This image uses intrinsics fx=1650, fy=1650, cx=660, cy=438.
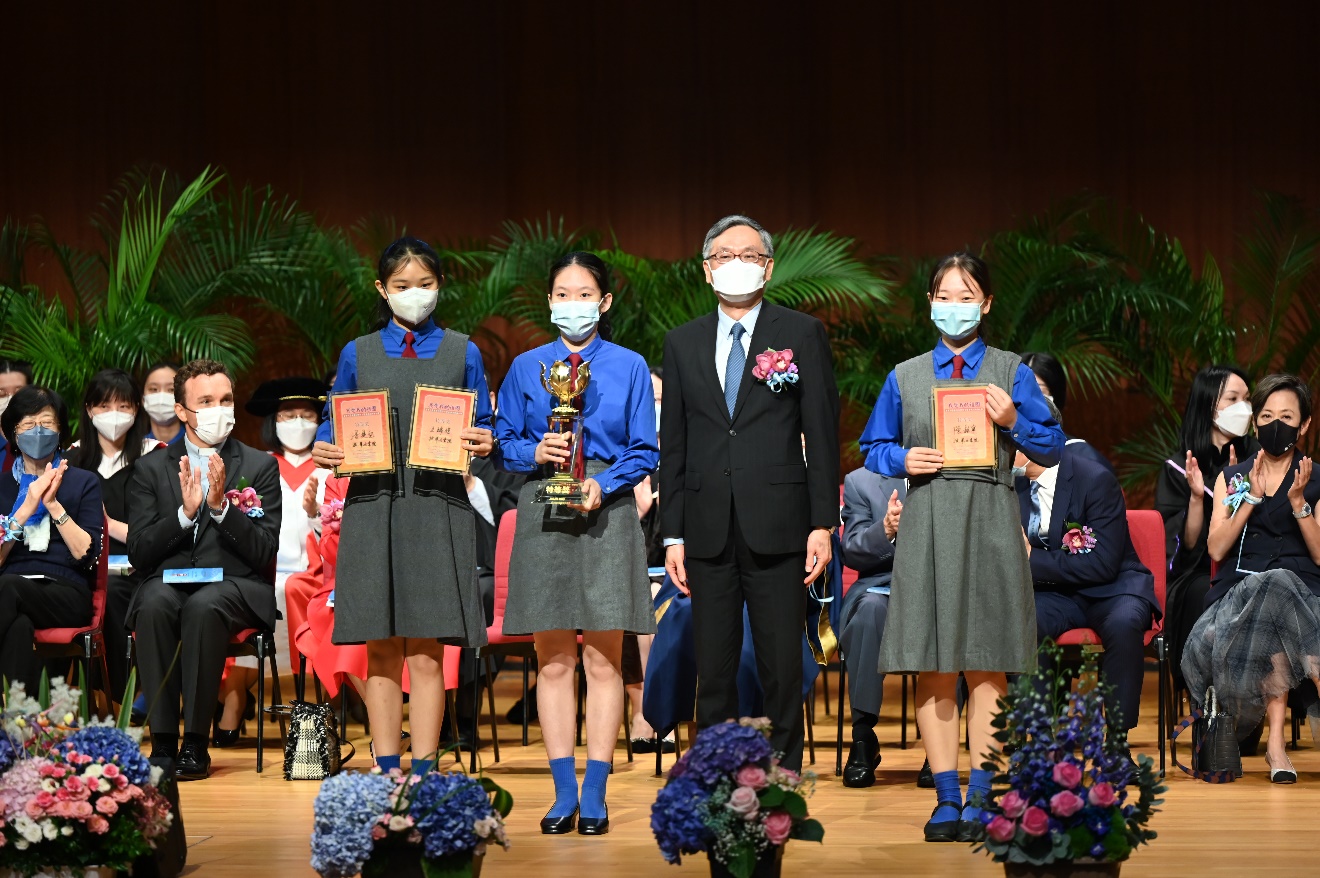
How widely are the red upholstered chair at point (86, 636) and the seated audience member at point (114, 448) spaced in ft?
1.52

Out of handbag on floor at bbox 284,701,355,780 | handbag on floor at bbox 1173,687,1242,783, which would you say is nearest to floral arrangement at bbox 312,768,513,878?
handbag on floor at bbox 284,701,355,780

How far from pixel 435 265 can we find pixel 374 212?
5210 mm

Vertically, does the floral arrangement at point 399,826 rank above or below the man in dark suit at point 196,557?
below

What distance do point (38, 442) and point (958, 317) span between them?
365 centimetres

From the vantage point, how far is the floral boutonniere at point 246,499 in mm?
6156

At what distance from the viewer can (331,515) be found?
6188 millimetres

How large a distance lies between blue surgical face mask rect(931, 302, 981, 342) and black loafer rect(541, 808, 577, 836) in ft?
5.69

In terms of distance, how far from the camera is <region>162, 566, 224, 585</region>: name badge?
6.08m

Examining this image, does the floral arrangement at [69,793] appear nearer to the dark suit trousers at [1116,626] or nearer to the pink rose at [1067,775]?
the pink rose at [1067,775]

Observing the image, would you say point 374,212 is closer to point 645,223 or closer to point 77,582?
point 645,223

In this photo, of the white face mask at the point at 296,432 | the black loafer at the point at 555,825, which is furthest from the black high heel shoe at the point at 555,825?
the white face mask at the point at 296,432

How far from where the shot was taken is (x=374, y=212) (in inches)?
391

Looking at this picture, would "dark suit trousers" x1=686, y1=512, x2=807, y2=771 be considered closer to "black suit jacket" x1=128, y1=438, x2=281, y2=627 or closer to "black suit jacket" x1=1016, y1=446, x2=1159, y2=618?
"black suit jacket" x1=1016, y1=446, x2=1159, y2=618

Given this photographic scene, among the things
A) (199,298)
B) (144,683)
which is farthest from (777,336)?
(199,298)
